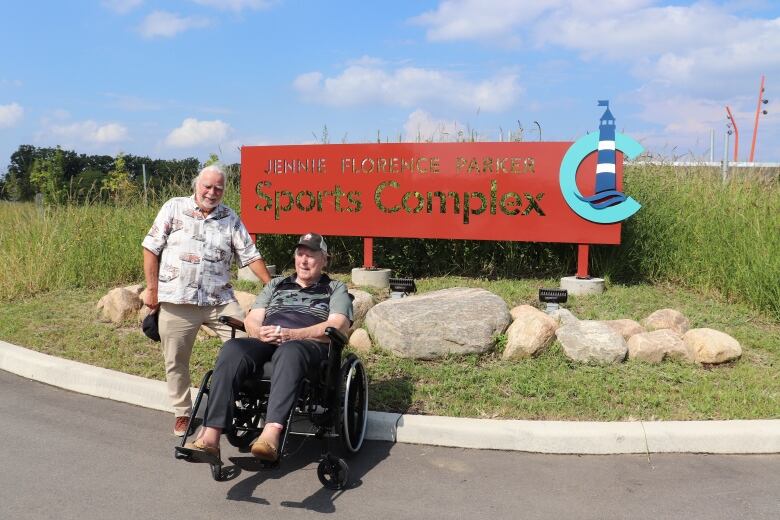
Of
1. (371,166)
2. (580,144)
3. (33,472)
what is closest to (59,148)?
(371,166)

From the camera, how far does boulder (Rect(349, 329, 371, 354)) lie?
230 inches

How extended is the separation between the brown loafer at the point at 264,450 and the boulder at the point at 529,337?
271 cm

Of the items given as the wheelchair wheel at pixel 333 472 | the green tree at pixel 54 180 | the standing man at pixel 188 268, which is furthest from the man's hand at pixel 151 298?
the green tree at pixel 54 180

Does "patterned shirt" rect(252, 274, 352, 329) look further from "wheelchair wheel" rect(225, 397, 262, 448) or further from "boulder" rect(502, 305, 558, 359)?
"boulder" rect(502, 305, 558, 359)

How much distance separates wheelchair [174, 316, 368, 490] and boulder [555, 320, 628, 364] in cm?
217

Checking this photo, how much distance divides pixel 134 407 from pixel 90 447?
86cm

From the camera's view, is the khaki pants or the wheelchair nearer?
the wheelchair

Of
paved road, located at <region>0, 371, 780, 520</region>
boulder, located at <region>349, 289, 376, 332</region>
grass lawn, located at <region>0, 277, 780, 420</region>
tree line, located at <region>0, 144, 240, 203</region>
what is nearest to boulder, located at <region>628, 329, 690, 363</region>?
grass lawn, located at <region>0, 277, 780, 420</region>

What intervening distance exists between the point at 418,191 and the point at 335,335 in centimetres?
488

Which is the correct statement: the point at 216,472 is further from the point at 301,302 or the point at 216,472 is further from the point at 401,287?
the point at 401,287

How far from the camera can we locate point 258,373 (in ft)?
12.5

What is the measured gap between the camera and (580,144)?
7789 mm

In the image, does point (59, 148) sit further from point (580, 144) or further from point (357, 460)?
point (357, 460)

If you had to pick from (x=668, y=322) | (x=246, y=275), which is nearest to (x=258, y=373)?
(x=668, y=322)
